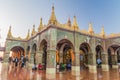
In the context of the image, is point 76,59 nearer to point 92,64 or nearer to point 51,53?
point 92,64

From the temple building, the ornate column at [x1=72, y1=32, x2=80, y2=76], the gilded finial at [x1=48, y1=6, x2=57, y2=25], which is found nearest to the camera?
the temple building

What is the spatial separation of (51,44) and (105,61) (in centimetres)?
1095

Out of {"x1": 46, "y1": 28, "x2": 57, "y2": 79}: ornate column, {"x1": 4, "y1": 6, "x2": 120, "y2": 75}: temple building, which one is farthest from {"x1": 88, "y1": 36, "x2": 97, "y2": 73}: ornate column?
{"x1": 46, "y1": 28, "x2": 57, "y2": 79}: ornate column

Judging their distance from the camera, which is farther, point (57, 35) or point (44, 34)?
point (44, 34)

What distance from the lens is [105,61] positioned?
18.8m

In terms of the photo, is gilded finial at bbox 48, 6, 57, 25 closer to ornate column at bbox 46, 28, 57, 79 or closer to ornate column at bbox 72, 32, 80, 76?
ornate column at bbox 46, 28, 57, 79

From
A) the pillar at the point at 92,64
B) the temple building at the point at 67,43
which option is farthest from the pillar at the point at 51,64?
the pillar at the point at 92,64

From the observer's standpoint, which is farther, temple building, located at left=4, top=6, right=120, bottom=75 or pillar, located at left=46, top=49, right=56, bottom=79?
temple building, located at left=4, top=6, right=120, bottom=75

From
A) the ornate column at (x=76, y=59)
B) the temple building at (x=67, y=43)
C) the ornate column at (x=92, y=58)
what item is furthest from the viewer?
the ornate column at (x=92, y=58)

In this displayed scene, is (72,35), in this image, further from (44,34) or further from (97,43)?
(97,43)

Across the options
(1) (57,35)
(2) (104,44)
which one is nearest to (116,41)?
A: (2) (104,44)

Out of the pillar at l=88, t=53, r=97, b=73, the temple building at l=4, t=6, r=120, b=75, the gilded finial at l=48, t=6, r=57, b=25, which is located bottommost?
the pillar at l=88, t=53, r=97, b=73

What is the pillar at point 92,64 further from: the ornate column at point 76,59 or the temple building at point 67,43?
the ornate column at point 76,59

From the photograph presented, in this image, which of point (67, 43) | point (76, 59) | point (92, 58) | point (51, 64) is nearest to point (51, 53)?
point (51, 64)
